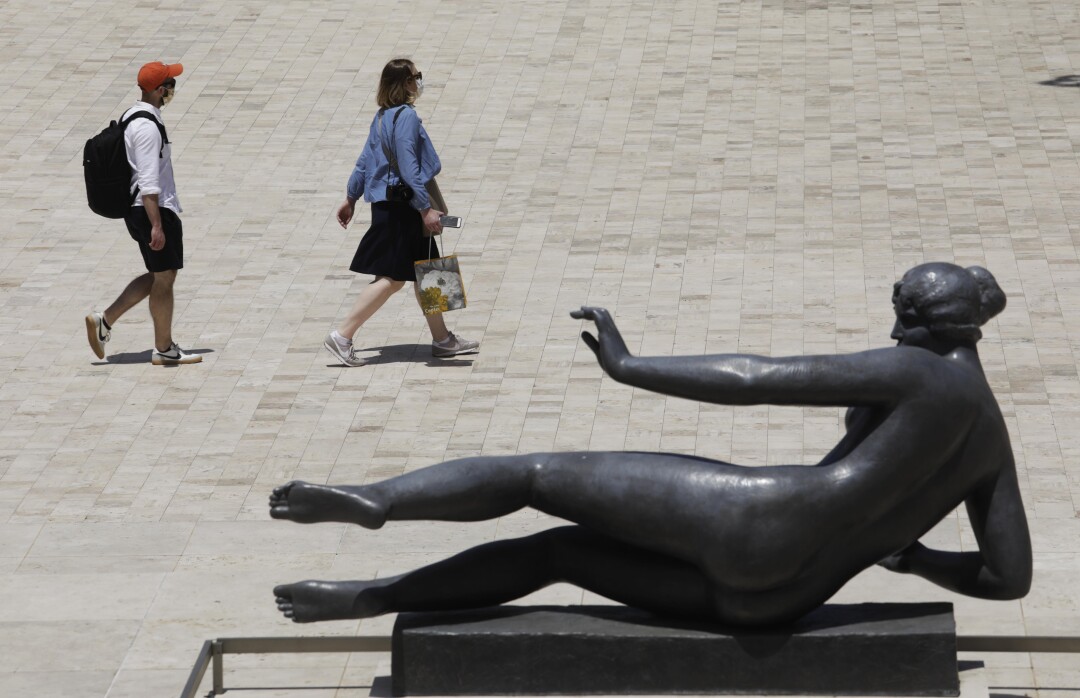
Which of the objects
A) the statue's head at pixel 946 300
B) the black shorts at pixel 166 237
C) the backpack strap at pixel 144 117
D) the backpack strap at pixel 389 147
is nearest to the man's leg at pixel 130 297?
the black shorts at pixel 166 237

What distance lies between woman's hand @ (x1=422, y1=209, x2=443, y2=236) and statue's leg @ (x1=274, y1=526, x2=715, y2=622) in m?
4.18

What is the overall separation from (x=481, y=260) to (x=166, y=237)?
2.36 metres

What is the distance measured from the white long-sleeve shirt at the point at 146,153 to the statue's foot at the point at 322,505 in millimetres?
4705

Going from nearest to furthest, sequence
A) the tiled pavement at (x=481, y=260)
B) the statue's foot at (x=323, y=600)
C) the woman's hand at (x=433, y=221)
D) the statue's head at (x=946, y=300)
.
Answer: the statue's head at (x=946, y=300), the statue's foot at (x=323, y=600), the tiled pavement at (x=481, y=260), the woman's hand at (x=433, y=221)

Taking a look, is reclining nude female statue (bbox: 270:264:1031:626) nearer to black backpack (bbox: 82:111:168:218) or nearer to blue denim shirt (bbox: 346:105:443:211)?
blue denim shirt (bbox: 346:105:443:211)

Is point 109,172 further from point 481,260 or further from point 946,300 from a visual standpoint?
point 946,300

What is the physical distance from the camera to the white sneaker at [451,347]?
31.6ft

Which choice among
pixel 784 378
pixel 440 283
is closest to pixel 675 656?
pixel 784 378

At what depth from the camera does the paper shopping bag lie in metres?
9.48

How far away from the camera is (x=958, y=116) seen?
13.7 m

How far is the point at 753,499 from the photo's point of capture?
197 inches

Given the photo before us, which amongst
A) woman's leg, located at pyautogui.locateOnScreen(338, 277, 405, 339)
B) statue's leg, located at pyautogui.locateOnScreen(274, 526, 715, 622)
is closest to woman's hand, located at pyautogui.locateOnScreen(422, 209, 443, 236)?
woman's leg, located at pyautogui.locateOnScreen(338, 277, 405, 339)

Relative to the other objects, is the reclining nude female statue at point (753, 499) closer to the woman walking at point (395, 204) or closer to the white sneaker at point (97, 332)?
the woman walking at point (395, 204)

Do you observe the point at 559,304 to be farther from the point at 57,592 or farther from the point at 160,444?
the point at 57,592
